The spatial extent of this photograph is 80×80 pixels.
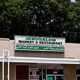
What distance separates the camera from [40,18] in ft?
147

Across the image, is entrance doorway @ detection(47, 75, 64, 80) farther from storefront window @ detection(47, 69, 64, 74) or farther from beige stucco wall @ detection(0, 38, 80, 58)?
beige stucco wall @ detection(0, 38, 80, 58)

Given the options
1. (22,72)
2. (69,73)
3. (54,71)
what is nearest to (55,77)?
(54,71)

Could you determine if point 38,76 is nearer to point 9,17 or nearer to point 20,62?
point 20,62

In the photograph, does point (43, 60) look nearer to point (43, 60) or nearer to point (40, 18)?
point (43, 60)

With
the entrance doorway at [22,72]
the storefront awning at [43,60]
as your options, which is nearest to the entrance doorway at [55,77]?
the entrance doorway at [22,72]

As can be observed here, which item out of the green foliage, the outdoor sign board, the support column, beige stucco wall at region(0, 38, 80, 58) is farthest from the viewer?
the green foliage

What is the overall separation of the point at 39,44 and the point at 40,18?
49.6 ft

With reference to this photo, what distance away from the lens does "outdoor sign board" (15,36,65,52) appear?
2956 cm

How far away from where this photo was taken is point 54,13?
141 ft

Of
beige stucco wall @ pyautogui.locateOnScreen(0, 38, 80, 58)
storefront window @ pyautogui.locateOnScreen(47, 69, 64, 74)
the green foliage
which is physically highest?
the green foliage

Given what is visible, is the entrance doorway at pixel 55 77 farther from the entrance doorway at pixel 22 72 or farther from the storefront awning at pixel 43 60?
the storefront awning at pixel 43 60

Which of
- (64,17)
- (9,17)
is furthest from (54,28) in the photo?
(9,17)

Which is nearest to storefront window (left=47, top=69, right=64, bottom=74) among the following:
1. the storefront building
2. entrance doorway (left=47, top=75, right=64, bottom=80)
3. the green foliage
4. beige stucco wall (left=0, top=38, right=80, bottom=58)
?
the storefront building

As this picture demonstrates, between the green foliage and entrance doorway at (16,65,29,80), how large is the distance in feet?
41.4
